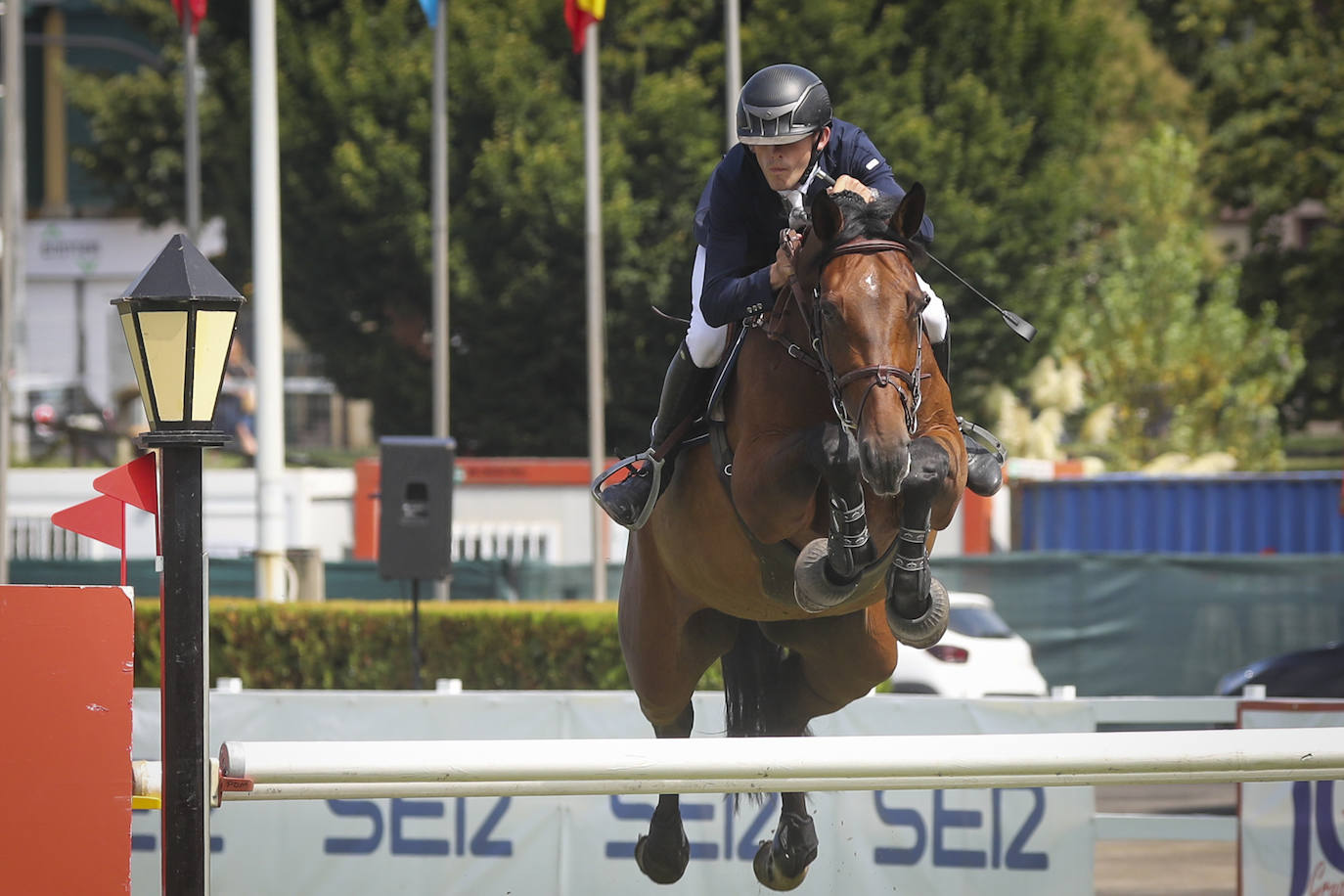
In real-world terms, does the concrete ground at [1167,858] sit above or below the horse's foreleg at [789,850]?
below

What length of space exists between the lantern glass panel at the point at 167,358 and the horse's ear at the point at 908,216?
2.11 meters

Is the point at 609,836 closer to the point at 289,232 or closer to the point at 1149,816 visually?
the point at 1149,816

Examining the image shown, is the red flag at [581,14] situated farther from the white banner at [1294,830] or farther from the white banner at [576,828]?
the white banner at [1294,830]

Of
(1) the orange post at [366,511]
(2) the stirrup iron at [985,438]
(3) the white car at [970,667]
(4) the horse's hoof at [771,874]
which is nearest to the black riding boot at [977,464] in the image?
(2) the stirrup iron at [985,438]

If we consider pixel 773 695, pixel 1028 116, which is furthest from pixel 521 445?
pixel 773 695

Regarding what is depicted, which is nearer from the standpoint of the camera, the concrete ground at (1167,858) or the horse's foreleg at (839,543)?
the horse's foreleg at (839,543)

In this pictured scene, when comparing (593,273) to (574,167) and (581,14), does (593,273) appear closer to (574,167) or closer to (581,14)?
(581,14)

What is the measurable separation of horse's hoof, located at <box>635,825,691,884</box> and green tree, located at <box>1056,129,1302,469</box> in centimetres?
2494

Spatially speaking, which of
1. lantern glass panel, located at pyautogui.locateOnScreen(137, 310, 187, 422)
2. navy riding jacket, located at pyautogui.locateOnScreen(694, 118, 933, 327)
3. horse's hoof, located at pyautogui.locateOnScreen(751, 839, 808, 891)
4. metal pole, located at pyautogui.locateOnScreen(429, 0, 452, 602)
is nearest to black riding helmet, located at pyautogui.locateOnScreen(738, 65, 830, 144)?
navy riding jacket, located at pyautogui.locateOnScreen(694, 118, 933, 327)

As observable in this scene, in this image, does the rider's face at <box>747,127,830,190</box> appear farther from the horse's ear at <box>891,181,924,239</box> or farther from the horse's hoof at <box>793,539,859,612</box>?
the horse's hoof at <box>793,539,859,612</box>

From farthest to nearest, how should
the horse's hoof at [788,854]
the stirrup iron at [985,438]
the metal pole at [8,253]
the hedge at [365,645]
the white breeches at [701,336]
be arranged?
the metal pole at [8,253]
the hedge at [365,645]
the horse's hoof at [788,854]
the white breeches at [701,336]
the stirrup iron at [985,438]

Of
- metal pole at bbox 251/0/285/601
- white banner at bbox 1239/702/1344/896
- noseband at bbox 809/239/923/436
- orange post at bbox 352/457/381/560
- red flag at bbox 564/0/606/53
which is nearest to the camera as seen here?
noseband at bbox 809/239/923/436

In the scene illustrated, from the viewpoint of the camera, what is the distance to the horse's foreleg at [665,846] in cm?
607

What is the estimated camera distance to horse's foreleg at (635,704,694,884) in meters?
6.07
